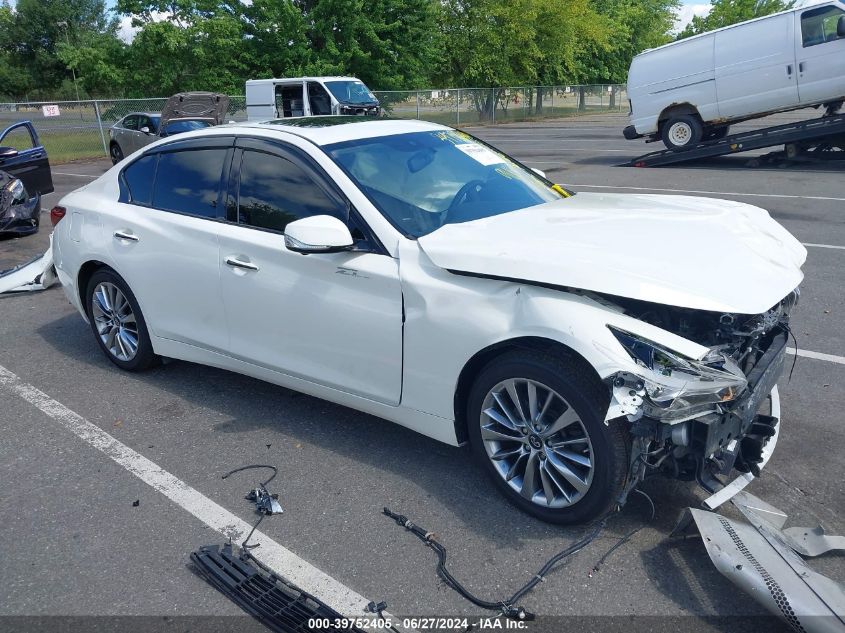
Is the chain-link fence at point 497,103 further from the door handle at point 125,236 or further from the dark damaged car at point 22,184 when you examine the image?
the door handle at point 125,236

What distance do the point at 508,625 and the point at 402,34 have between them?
34754 millimetres

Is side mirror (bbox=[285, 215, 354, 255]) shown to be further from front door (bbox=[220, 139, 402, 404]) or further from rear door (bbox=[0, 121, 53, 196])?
rear door (bbox=[0, 121, 53, 196])

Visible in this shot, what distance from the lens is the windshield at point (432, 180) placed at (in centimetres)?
376

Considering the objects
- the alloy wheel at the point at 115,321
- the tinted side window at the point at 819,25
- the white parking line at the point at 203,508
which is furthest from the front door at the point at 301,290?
the tinted side window at the point at 819,25

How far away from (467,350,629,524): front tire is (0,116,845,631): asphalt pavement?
157mm

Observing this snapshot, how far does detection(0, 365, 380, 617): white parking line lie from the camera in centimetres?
286

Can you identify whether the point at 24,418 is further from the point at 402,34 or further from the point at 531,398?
the point at 402,34

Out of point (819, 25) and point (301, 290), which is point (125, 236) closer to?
point (301, 290)

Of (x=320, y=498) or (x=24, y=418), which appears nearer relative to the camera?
(x=320, y=498)

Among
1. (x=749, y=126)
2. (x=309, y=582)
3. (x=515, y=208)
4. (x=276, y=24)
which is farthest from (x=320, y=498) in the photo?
(x=276, y=24)

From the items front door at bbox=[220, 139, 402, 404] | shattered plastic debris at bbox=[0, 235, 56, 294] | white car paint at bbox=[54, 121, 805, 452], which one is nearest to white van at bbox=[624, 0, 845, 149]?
white car paint at bbox=[54, 121, 805, 452]

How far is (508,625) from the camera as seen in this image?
2.67 metres

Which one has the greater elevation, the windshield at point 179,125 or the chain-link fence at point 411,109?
the chain-link fence at point 411,109

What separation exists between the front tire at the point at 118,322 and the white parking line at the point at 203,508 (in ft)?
1.76
